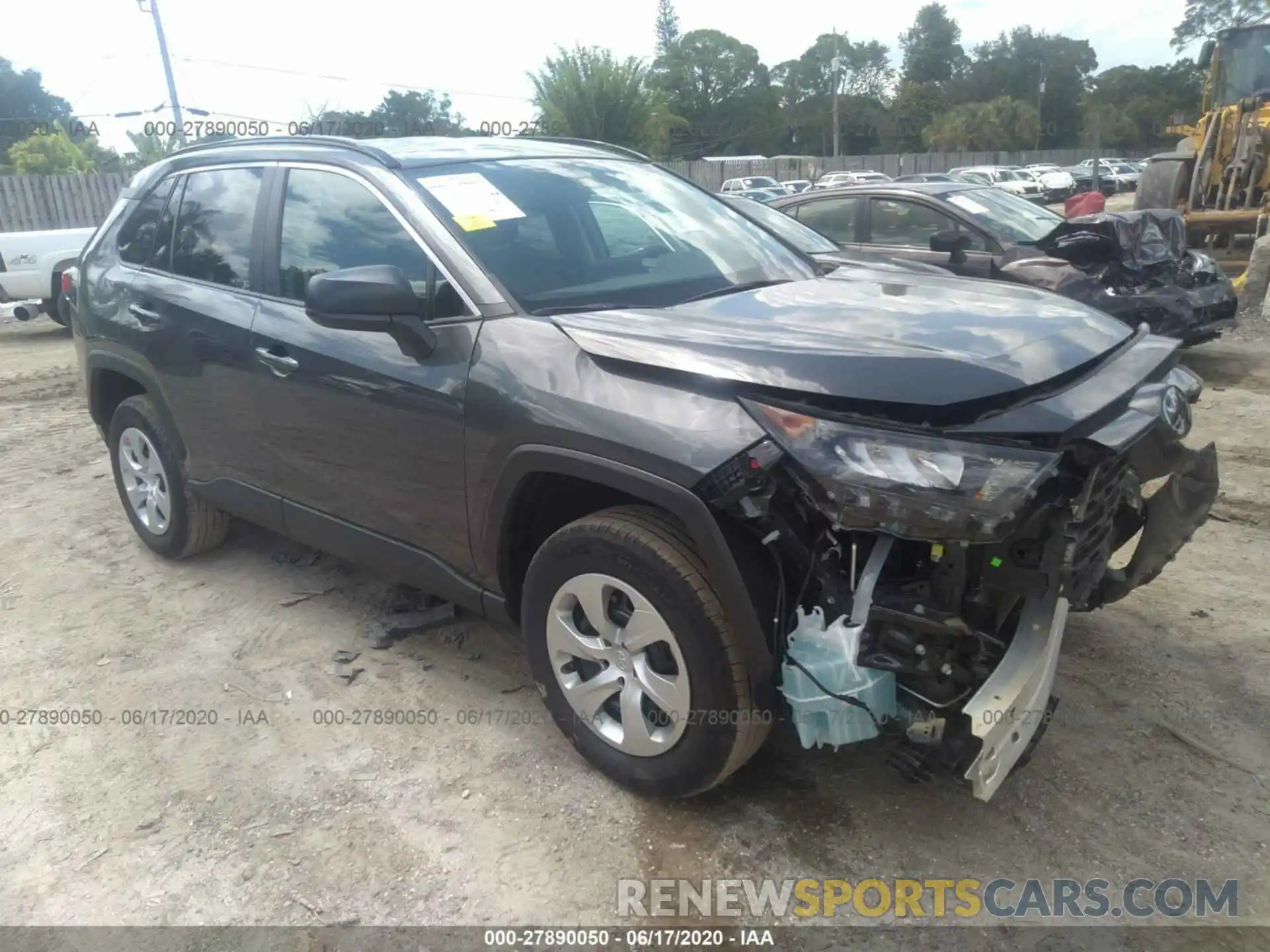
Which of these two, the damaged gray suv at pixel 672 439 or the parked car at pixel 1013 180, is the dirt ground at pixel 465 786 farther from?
the parked car at pixel 1013 180

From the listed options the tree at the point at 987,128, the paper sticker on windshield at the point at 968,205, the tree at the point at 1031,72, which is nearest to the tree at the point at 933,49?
the tree at the point at 1031,72

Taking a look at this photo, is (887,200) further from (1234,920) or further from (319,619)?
(1234,920)

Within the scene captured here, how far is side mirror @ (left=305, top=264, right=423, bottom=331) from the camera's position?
9.02 feet

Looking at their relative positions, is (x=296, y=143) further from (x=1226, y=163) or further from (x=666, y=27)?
(x=666, y=27)

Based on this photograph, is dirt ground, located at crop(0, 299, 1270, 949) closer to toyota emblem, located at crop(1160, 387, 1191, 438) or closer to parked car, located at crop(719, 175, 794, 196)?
toyota emblem, located at crop(1160, 387, 1191, 438)

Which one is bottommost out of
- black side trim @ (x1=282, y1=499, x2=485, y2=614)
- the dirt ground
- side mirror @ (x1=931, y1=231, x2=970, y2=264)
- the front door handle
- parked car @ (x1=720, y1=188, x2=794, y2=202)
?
the dirt ground

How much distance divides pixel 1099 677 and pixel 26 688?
13.1 feet

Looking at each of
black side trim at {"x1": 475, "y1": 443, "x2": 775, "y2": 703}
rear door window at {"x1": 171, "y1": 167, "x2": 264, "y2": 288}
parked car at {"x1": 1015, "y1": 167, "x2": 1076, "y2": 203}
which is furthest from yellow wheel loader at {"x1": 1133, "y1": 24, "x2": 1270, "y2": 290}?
parked car at {"x1": 1015, "y1": 167, "x2": 1076, "y2": 203}

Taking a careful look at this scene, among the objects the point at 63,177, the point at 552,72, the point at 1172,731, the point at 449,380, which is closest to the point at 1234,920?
the point at 1172,731

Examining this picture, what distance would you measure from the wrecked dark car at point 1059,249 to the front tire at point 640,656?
17.3ft

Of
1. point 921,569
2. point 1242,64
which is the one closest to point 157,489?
point 921,569

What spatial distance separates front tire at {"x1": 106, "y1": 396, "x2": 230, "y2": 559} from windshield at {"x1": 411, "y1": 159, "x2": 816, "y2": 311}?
2007 mm

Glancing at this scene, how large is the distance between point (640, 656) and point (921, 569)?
2.66 feet

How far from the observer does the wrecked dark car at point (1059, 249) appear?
7.06m
